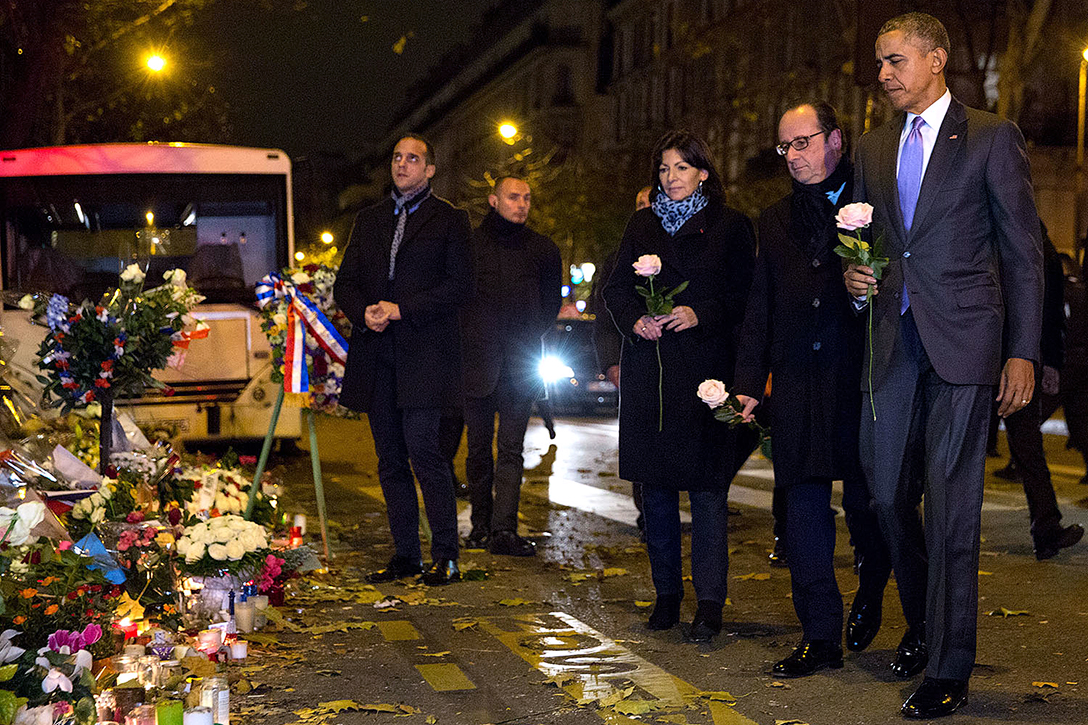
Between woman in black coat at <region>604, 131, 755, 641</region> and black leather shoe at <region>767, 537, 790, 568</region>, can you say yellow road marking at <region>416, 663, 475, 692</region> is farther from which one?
black leather shoe at <region>767, 537, 790, 568</region>

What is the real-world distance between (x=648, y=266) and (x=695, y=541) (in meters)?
1.21

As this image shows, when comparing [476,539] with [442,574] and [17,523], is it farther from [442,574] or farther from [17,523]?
[17,523]

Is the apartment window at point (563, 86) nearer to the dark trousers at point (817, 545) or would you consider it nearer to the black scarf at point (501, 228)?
the black scarf at point (501, 228)

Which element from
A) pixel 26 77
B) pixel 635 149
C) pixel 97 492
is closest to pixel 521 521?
pixel 97 492

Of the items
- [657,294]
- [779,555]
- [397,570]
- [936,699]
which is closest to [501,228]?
[397,570]

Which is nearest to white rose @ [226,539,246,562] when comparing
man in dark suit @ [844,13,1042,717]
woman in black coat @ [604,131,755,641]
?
woman in black coat @ [604,131,755,641]

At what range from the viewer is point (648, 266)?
19.2ft

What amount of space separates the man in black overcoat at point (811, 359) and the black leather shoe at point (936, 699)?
63cm

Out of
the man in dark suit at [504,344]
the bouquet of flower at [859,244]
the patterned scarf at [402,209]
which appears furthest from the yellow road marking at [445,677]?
the man in dark suit at [504,344]

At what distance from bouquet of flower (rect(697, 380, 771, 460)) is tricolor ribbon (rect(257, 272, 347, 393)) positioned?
2814mm

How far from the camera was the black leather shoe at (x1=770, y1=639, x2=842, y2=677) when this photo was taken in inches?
206

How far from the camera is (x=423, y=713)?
15.6ft

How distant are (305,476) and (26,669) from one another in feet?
30.8

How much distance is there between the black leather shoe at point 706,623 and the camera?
585cm
